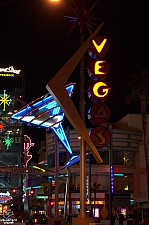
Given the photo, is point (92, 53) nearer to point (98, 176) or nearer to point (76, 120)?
point (76, 120)

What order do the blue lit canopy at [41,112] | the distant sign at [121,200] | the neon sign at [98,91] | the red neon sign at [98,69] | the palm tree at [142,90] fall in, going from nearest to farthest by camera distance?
1. the distant sign at [121,200]
2. the neon sign at [98,91]
3. the red neon sign at [98,69]
4. the blue lit canopy at [41,112]
5. the palm tree at [142,90]

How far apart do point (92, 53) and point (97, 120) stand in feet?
13.0

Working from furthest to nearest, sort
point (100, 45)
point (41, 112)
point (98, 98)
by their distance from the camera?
point (41, 112) → point (100, 45) → point (98, 98)

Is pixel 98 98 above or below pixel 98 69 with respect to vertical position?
below

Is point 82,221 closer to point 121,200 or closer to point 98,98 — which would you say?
point 121,200

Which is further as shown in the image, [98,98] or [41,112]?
[41,112]

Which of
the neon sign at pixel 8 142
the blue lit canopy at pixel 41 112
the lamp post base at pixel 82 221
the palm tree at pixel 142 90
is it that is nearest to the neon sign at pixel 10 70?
the neon sign at pixel 8 142

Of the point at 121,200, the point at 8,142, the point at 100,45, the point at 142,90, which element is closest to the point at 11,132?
the point at 8,142

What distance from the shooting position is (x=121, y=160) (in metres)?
79.1

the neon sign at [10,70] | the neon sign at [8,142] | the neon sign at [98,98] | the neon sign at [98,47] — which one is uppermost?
the neon sign at [10,70]

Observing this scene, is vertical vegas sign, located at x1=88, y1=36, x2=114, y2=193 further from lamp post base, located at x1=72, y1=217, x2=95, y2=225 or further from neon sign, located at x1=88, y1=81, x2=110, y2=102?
lamp post base, located at x1=72, y1=217, x2=95, y2=225

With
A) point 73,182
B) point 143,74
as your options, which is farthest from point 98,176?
point 143,74

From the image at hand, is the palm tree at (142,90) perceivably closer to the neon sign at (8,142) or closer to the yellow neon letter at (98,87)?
the yellow neon letter at (98,87)

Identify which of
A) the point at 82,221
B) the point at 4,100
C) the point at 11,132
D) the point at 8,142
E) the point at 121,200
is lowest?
the point at 82,221
